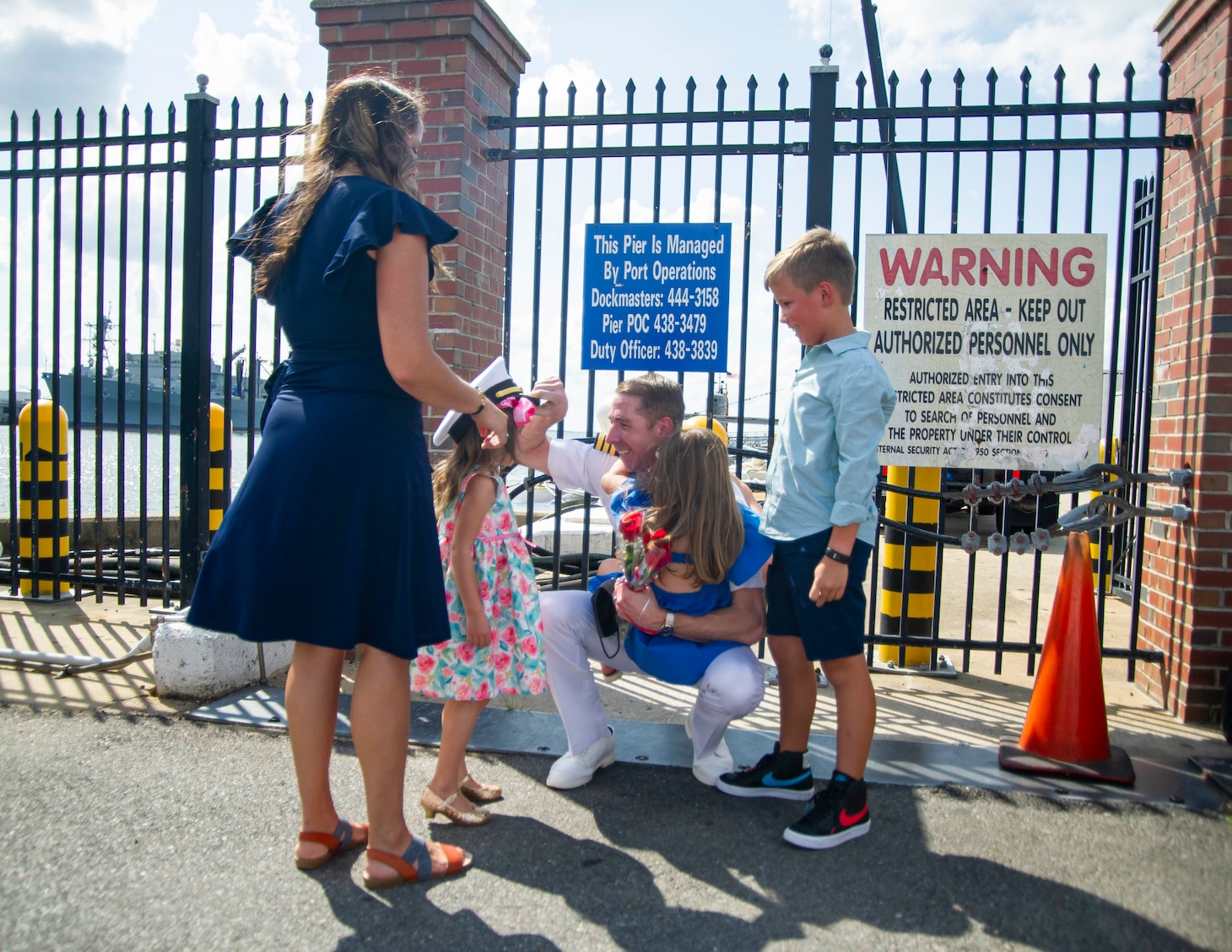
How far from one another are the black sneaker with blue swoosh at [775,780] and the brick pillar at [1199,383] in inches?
72.0

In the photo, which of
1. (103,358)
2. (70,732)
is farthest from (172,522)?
(70,732)

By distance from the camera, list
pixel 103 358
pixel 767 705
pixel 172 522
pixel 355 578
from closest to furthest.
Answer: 1. pixel 355 578
2. pixel 767 705
3. pixel 103 358
4. pixel 172 522

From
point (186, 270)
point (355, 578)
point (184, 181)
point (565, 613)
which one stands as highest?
point (184, 181)

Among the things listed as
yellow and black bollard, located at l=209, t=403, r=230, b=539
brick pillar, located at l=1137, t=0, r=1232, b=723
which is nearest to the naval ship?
yellow and black bollard, located at l=209, t=403, r=230, b=539

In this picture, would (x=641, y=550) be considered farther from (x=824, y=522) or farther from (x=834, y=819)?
(x=834, y=819)

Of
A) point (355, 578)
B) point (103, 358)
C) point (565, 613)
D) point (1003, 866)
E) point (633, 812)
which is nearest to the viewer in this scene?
point (355, 578)

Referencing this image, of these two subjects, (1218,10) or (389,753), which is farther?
(1218,10)

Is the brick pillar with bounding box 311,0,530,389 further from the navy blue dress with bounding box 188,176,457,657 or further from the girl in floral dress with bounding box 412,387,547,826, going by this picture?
the navy blue dress with bounding box 188,176,457,657

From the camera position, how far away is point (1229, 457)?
346 cm

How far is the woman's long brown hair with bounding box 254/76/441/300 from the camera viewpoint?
7.06 feet

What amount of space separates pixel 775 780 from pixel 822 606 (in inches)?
24.9

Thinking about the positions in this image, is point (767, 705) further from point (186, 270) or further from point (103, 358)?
point (103, 358)

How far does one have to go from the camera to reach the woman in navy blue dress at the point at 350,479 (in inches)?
81.2

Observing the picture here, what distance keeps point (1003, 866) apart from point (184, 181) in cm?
478
